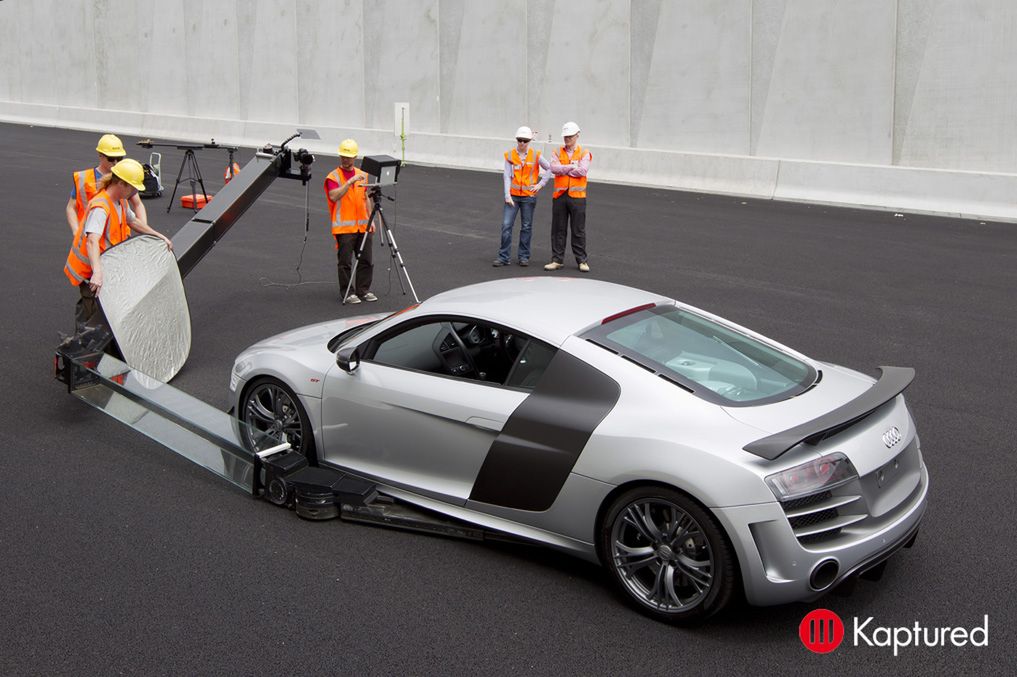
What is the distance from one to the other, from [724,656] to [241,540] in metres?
2.89

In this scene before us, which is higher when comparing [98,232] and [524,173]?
[524,173]

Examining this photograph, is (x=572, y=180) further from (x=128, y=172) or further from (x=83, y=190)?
(x=128, y=172)

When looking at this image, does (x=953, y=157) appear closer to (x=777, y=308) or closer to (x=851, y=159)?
(x=851, y=159)

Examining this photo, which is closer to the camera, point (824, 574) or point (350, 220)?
point (824, 574)

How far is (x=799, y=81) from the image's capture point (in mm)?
21781

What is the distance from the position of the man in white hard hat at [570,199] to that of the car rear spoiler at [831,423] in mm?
9095

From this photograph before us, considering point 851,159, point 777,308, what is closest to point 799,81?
point 851,159

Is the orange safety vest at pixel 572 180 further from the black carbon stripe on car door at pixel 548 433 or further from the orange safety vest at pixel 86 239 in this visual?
the black carbon stripe on car door at pixel 548 433

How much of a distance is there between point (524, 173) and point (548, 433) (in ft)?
32.9

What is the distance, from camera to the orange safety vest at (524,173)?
15.1 m

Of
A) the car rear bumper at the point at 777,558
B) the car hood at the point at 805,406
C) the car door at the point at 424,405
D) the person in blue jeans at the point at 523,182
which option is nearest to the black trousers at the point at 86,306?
the car door at the point at 424,405

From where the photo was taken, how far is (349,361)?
6.37 metres

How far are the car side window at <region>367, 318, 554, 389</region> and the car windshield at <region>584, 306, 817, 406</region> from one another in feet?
2.19

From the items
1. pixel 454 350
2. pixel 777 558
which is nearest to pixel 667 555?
pixel 777 558
